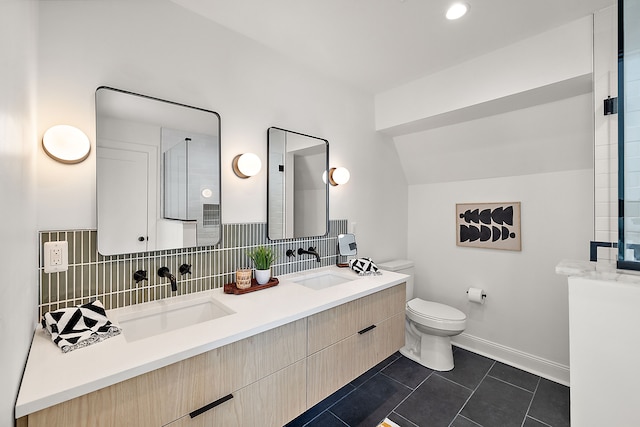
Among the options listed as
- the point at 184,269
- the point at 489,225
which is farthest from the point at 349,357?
the point at 489,225

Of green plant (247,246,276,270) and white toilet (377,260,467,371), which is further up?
green plant (247,246,276,270)

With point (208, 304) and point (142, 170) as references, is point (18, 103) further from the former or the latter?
point (208, 304)

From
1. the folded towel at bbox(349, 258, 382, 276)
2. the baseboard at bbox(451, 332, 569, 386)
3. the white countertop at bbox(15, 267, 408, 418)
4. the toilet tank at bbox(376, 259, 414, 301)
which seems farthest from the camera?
the toilet tank at bbox(376, 259, 414, 301)

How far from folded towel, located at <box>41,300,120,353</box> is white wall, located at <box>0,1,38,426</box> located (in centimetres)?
7

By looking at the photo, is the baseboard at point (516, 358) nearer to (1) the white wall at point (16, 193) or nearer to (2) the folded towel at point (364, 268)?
(2) the folded towel at point (364, 268)

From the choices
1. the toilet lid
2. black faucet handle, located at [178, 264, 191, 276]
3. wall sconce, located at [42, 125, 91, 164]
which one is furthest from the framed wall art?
wall sconce, located at [42, 125, 91, 164]

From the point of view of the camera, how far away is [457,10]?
164cm

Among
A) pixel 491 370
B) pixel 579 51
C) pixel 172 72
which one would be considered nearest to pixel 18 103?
pixel 172 72

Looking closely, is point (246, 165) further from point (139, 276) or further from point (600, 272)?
point (600, 272)

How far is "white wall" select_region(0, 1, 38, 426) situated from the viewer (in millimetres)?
648

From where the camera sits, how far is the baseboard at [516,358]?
2248 mm

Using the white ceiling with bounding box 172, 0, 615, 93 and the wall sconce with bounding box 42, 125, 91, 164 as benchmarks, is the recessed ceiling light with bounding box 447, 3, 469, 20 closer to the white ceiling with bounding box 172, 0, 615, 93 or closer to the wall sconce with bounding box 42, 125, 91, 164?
the white ceiling with bounding box 172, 0, 615, 93

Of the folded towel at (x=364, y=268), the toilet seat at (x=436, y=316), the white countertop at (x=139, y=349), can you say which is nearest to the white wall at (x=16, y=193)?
the white countertop at (x=139, y=349)

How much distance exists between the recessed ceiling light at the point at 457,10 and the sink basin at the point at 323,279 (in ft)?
5.80
